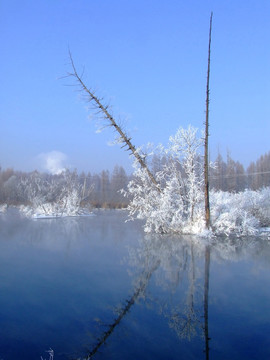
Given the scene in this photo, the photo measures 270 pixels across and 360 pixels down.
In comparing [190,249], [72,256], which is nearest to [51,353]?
[72,256]

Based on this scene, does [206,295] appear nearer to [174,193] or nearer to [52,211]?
[174,193]

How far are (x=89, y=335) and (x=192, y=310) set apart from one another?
1507 millimetres

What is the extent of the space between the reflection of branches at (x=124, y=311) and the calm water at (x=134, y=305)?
0.04ft

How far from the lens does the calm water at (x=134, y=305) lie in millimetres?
3340

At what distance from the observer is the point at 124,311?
434 centimetres

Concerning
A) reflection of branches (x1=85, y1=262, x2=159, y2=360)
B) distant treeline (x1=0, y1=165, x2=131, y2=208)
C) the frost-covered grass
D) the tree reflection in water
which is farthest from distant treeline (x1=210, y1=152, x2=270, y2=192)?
reflection of branches (x1=85, y1=262, x2=159, y2=360)

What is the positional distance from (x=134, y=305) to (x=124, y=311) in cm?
28

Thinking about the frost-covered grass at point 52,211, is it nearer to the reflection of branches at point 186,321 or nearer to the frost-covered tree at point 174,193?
the frost-covered tree at point 174,193

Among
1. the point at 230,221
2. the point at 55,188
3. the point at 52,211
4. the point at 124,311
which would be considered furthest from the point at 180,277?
the point at 55,188

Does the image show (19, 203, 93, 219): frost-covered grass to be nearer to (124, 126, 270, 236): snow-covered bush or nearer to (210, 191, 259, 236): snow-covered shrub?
(124, 126, 270, 236): snow-covered bush

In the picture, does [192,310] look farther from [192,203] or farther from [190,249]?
[192,203]

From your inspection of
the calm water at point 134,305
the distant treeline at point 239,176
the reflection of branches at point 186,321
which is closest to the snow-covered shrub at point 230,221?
the calm water at point 134,305

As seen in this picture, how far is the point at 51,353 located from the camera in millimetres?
3111

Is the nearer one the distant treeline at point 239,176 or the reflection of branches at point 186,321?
the reflection of branches at point 186,321
